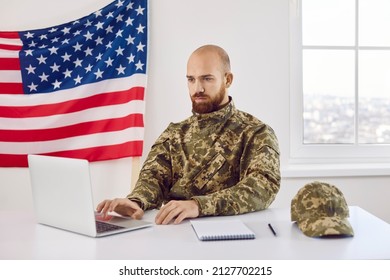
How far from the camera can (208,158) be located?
189 centimetres

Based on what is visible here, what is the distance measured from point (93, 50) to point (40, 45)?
0.28 metres

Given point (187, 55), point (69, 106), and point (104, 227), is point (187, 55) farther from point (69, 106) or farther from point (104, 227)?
point (104, 227)

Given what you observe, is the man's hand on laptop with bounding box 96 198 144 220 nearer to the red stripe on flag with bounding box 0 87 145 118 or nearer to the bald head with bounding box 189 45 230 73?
the bald head with bounding box 189 45 230 73

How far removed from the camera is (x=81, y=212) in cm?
129

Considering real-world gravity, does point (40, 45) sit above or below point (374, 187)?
above

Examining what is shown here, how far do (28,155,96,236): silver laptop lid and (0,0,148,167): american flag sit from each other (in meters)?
1.36

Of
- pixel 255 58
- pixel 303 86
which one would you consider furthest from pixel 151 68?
pixel 303 86

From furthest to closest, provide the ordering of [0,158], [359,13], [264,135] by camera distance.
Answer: [359,13]
[0,158]
[264,135]

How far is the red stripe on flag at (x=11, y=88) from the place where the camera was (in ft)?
9.20

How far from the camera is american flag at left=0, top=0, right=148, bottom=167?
9.18 feet

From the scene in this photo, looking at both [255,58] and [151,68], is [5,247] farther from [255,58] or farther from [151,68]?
[255,58]

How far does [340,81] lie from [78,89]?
1475 mm

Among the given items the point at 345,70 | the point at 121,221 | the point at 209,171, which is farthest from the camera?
the point at 345,70

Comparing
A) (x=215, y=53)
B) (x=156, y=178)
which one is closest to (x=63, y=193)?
(x=156, y=178)
